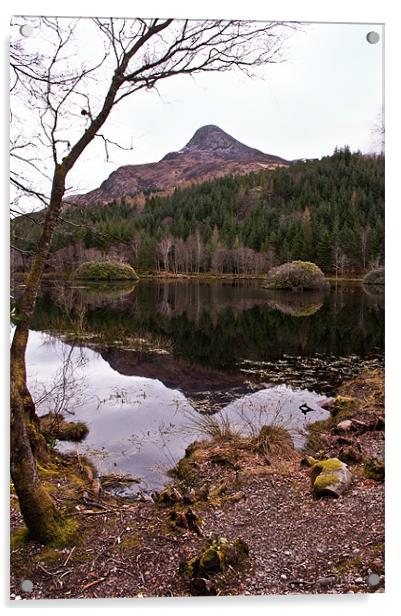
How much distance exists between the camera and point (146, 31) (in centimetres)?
359

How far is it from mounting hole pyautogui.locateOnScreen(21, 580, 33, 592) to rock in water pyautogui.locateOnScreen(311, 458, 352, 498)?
2341mm

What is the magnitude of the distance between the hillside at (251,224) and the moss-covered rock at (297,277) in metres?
0.12

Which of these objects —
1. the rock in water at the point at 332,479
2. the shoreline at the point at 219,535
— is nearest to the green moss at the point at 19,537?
the shoreline at the point at 219,535

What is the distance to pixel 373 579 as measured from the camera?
330 centimetres

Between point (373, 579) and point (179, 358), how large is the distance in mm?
3423

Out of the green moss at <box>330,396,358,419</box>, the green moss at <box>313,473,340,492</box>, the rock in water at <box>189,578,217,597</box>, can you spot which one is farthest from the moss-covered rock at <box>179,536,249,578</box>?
the green moss at <box>330,396,358,419</box>

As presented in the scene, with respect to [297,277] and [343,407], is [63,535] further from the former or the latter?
[343,407]

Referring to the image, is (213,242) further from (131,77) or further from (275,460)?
(275,460)

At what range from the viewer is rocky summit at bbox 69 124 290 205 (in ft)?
13.7

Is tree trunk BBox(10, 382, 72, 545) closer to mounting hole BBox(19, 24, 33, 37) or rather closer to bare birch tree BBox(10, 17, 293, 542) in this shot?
bare birch tree BBox(10, 17, 293, 542)

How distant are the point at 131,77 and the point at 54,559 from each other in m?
3.81

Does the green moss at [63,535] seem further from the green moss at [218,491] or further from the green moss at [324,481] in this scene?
the green moss at [324,481]

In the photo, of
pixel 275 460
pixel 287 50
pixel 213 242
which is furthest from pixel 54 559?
pixel 287 50

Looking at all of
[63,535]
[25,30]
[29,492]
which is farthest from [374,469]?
[25,30]
